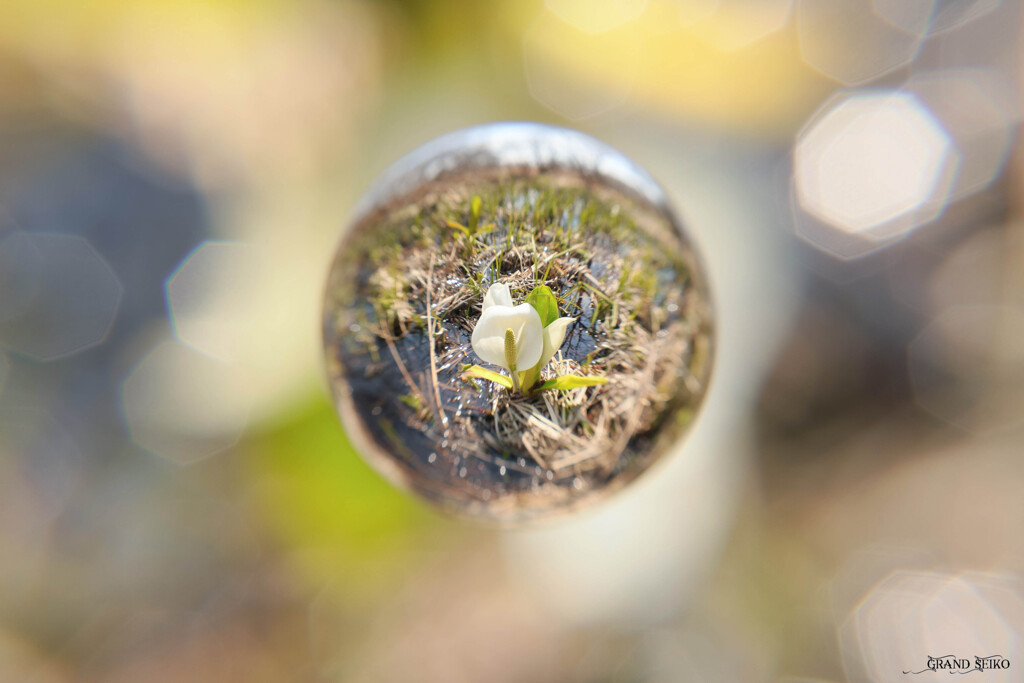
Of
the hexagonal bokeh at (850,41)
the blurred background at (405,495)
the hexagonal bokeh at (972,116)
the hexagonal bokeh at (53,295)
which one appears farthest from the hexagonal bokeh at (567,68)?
the hexagonal bokeh at (53,295)

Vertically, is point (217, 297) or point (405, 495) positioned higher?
point (217, 297)

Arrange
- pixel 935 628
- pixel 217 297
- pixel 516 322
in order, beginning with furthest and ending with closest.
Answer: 1. pixel 217 297
2. pixel 935 628
3. pixel 516 322

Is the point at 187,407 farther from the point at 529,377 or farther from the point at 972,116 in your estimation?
the point at 972,116

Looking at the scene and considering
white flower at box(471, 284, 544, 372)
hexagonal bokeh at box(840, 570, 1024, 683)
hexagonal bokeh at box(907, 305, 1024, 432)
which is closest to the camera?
white flower at box(471, 284, 544, 372)

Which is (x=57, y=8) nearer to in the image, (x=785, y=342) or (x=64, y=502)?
(x=64, y=502)

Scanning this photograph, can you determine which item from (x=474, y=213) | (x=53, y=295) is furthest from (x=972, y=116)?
(x=53, y=295)

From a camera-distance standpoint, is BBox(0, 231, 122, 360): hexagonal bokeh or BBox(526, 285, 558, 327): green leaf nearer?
BBox(526, 285, 558, 327): green leaf

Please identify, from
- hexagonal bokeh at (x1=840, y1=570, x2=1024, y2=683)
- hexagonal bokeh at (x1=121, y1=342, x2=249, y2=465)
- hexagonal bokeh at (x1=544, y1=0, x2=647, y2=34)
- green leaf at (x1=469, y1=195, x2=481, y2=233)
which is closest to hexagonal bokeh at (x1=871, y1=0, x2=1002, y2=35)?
hexagonal bokeh at (x1=544, y1=0, x2=647, y2=34)

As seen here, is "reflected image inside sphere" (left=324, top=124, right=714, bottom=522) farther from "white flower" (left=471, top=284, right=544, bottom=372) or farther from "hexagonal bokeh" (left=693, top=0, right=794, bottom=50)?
"hexagonal bokeh" (left=693, top=0, right=794, bottom=50)
